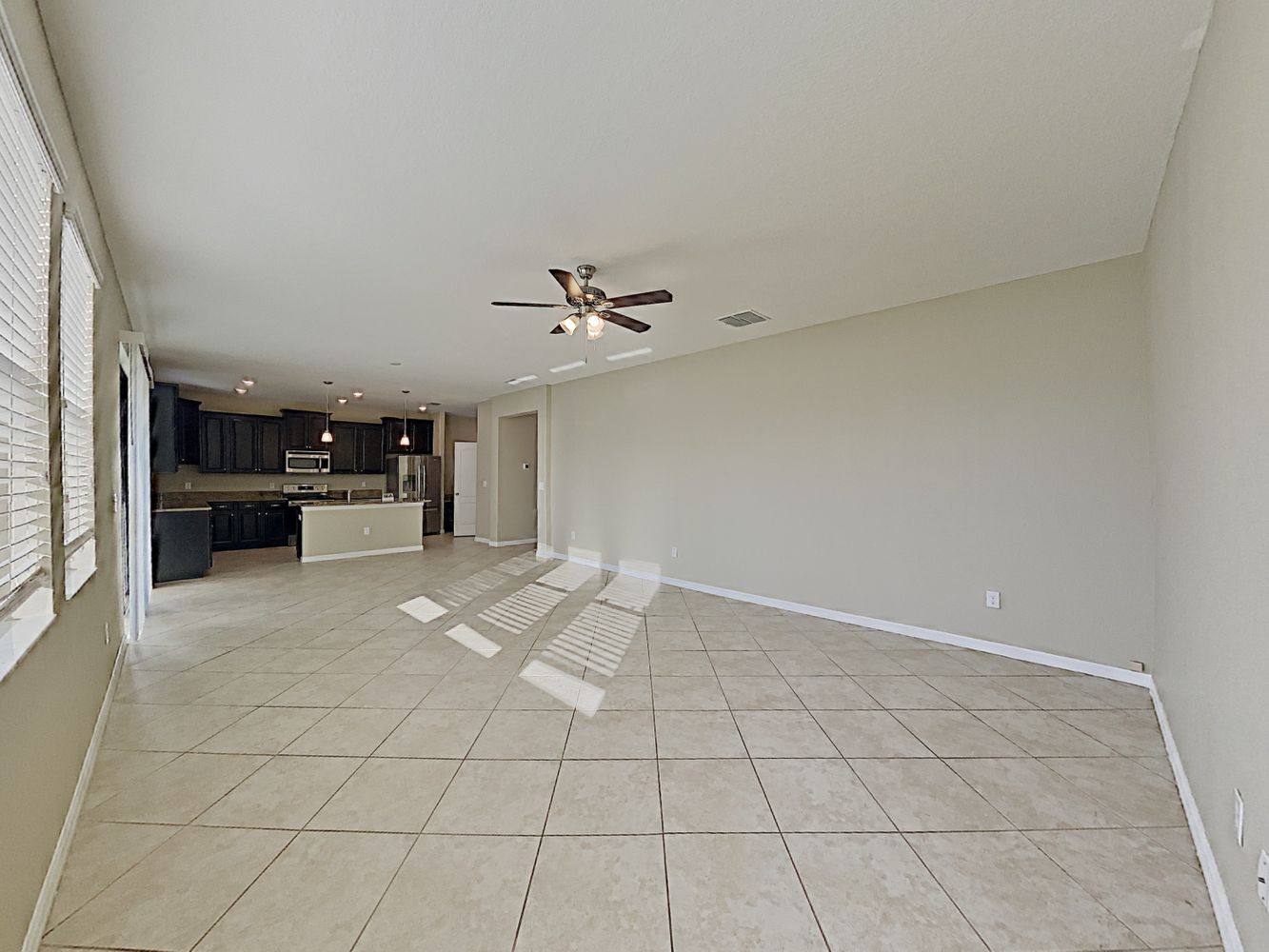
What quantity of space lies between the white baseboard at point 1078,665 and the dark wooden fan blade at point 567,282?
358 centimetres

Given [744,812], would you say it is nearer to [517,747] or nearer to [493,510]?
[517,747]

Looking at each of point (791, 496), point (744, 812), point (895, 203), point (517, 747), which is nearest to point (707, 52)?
point (895, 203)

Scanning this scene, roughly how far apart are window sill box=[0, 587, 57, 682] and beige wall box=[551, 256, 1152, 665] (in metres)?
4.93

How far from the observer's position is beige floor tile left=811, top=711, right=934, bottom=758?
8.72ft

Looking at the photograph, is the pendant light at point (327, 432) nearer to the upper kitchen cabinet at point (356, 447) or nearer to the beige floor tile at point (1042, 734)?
the upper kitchen cabinet at point (356, 447)

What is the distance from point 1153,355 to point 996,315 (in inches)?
41.8

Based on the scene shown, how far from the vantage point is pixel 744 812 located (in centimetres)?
218

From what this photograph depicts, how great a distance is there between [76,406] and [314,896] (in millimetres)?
2502

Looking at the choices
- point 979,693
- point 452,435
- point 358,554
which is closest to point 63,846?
point 979,693

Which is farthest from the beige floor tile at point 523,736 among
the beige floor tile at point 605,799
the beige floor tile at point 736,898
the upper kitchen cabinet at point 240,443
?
the upper kitchen cabinet at point 240,443

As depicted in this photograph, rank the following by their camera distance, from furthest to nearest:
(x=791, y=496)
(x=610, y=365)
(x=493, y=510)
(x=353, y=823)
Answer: (x=493, y=510)
(x=610, y=365)
(x=791, y=496)
(x=353, y=823)

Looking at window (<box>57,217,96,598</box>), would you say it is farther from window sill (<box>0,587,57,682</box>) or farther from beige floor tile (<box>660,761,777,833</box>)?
beige floor tile (<box>660,761,777,833</box>)

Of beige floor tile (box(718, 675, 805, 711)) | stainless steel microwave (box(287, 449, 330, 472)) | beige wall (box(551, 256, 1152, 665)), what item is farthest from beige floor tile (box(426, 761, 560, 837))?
stainless steel microwave (box(287, 449, 330, 472))

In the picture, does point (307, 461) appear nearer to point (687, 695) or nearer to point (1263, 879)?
point (687, 695)
